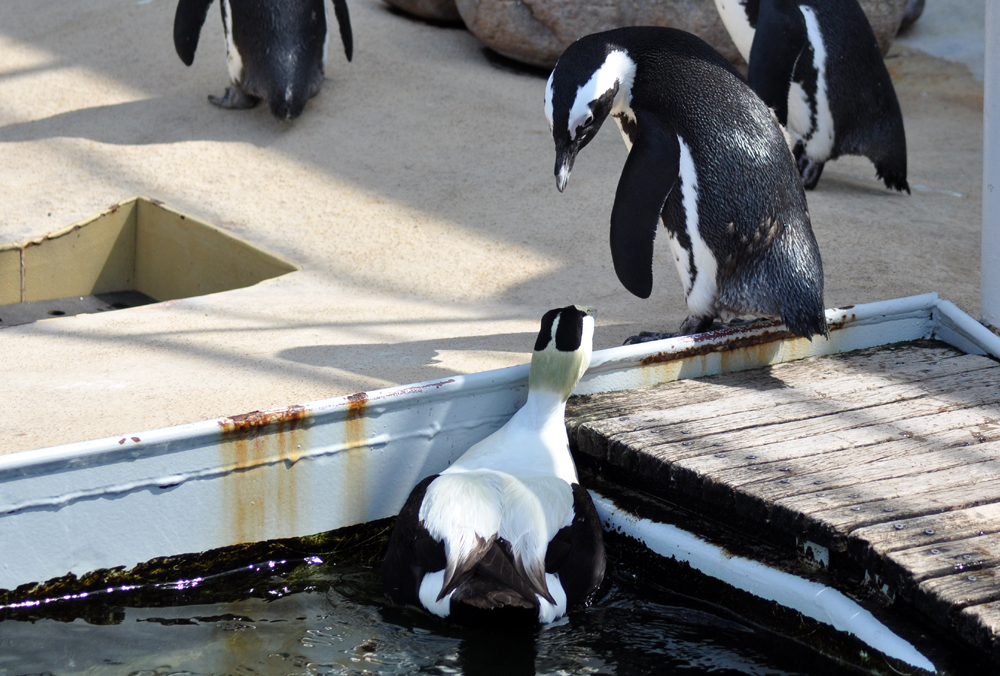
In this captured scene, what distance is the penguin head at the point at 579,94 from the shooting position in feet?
7.57

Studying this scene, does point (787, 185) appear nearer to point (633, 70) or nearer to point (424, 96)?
point (633, 70)

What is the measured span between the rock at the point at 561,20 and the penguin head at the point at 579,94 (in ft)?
8.26

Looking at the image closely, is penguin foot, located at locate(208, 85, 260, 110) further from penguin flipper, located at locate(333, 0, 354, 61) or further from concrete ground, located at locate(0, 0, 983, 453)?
penguin flipper, located at locate(333, 0, 354, 61)

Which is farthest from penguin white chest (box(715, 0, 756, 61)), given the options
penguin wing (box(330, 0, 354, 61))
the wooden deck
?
the wooden deck

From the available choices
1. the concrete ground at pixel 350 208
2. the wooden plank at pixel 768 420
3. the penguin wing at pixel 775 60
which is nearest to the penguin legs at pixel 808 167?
the concrete ground at pixel 350 208

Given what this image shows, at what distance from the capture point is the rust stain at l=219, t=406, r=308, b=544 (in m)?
1.98

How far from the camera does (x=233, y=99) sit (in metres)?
4.38

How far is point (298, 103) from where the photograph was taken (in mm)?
4207

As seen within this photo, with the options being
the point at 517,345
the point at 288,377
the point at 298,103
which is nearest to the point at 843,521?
the point at 517,345

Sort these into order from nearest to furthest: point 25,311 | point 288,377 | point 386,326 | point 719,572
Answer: point 719,572 < point 288,377 < point 386,326 < point 25,311

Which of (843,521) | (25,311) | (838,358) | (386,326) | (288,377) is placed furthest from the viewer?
(25,311)

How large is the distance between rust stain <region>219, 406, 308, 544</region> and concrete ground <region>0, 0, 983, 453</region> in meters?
0.15

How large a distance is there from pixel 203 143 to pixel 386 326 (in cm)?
176

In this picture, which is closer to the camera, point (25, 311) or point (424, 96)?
point (25, 311)
